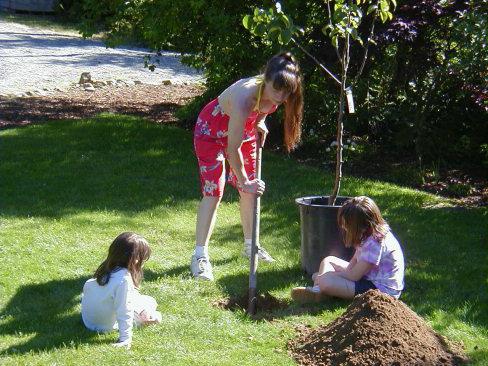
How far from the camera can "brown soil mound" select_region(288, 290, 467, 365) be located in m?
4.07

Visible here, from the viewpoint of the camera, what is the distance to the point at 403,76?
397 inches

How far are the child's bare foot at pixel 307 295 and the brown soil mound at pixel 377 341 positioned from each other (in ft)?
2.15

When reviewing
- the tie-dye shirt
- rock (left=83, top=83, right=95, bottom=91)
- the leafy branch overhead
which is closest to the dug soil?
rock (left=83, top=83, right=95, bottom=91)

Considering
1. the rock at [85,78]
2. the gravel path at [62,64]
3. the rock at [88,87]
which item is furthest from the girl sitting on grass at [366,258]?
the rock at [85,78]

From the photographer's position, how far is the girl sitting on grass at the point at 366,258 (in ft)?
16.2

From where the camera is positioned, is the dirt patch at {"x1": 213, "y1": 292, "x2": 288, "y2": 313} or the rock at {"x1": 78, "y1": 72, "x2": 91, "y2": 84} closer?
the dirt patch at {"x1": 213, "y1": 292, "x2": 288, "y2": 313}

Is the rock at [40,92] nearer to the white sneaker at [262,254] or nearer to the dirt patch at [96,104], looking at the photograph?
the dirt patch at [96,104]

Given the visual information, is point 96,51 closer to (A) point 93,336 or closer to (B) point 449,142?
(B) point 449,142

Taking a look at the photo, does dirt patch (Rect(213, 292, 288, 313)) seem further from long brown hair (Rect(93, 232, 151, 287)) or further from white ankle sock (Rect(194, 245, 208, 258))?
long brown hair (Rect(93, 232, 151, 287))

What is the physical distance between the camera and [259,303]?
5.29 metres

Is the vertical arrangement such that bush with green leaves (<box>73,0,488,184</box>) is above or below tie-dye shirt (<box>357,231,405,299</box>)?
above

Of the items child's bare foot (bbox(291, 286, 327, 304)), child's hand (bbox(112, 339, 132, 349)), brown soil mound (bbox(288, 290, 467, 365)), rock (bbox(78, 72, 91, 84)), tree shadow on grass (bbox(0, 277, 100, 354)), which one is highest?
rock (bbox(78, 72, 91, 84))

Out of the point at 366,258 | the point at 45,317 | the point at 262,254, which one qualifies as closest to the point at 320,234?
the point at 366,258

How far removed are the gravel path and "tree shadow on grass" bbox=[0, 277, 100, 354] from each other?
921cm
